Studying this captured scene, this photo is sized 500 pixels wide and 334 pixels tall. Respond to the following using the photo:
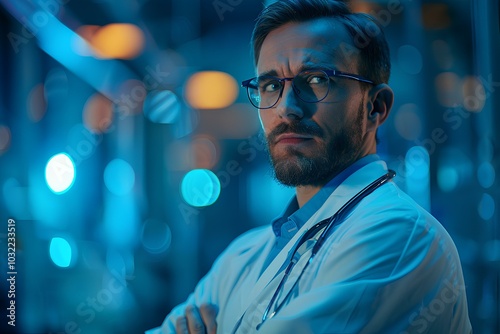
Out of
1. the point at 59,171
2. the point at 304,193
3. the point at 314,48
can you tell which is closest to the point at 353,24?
the point at 314,48

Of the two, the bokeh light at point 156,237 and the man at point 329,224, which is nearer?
the man at point 329,224

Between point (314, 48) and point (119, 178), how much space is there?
1880 mm

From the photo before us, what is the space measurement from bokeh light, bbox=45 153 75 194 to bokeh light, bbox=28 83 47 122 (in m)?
0.23

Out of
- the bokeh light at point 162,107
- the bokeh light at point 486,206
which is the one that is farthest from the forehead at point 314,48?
the bokeh light at point 162,107

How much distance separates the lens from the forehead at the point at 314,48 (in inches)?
45.8

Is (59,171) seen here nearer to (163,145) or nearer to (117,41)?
(163,145)

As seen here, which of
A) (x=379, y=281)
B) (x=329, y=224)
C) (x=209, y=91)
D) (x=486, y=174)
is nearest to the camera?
(x=379, y=281)

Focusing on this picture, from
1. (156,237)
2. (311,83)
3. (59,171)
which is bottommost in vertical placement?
(156,237)

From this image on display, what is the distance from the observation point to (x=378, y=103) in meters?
1.25

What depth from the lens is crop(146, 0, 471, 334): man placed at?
2.85 ft

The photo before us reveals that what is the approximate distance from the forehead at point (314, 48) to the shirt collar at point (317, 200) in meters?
0.24

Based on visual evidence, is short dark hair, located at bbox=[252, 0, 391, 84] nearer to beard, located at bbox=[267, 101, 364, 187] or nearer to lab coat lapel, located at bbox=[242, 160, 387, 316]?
beard, located at bbox=[267, 101, 364, 187]

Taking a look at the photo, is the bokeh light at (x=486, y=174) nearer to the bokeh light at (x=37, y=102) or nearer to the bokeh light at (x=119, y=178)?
the bokeh light at (x=119, y=178)

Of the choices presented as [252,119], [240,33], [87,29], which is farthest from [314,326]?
[87,29]
